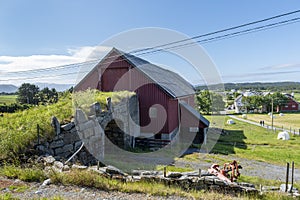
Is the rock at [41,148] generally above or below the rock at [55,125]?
below

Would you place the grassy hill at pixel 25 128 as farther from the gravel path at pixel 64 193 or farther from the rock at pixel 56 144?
the gravel path at pixel 64 193

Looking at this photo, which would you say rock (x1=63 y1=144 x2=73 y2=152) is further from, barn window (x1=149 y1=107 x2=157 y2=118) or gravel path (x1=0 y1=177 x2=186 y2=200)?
barn window (x1=149 y1=107 x2=157 y2=118)

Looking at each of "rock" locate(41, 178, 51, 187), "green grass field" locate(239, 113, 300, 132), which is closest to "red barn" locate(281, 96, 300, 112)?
"green grass field" locate(239, 113, 300, 132)

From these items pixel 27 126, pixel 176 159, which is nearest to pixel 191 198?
pixel 27 126

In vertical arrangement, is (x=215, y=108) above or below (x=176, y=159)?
above

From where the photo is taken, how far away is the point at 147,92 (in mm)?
15070

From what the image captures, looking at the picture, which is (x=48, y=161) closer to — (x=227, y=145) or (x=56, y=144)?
(x=56, y=144)

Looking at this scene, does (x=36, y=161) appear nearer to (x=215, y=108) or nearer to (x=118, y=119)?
(x=118, y=119)

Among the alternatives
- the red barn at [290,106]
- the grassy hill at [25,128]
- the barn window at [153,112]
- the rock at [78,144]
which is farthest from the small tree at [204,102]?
the rock at [78,144]

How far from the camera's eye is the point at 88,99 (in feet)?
29.6

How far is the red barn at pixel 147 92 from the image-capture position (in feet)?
48.4

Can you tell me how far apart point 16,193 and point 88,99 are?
5.45 metres

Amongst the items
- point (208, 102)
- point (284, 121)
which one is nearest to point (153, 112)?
point (208, 102)


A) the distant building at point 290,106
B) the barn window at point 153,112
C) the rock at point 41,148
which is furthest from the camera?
the distant building at point 290,106
